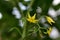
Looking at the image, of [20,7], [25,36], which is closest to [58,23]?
[20,7]

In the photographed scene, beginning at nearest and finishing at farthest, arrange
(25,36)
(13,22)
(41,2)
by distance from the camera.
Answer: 1. (25,36)
2. (41,2)
3. (13,22)

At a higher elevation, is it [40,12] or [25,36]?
[40,12]

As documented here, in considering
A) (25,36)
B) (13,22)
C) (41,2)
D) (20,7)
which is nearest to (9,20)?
(13,22)

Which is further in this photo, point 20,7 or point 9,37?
point 9,37

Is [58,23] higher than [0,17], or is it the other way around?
[0,17]

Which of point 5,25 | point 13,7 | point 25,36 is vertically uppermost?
point 13,7

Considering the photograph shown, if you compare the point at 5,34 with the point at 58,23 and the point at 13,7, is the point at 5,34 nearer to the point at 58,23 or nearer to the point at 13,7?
the point at 13,7

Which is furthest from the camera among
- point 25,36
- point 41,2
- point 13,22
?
point 13,22

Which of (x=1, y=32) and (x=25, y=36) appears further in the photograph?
(x=1, y=32)

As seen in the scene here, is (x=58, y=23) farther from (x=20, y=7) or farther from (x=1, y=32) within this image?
(x=1, y=32)
